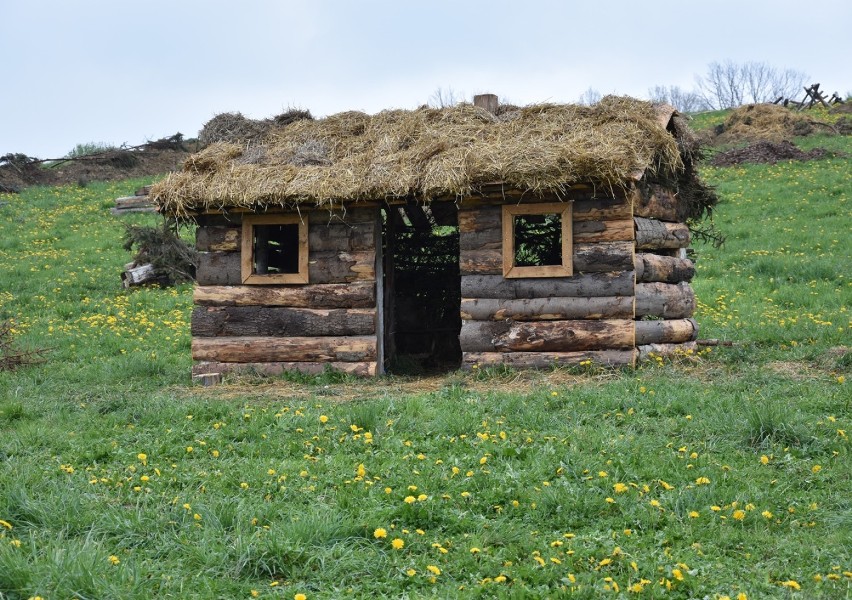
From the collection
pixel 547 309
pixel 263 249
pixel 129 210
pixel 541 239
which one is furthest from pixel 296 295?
pixel 129 210

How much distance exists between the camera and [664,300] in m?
11.9

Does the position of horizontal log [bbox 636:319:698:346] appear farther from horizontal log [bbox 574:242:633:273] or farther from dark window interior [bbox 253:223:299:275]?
dark window interior [bbox 253:223:299:275]

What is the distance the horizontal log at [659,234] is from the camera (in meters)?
11.5

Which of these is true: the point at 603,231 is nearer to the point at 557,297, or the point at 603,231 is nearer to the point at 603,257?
the point at 603,257

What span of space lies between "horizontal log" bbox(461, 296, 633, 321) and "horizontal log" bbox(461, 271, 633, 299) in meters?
0.07

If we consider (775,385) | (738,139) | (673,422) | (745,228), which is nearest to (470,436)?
(673,422)

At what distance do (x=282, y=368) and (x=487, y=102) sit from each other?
16.1 ft

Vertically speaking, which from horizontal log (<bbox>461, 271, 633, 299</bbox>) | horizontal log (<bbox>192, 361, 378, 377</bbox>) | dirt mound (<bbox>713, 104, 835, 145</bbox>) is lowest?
horizontal log (<bbox>192, 361, 378, 377</bbox>)

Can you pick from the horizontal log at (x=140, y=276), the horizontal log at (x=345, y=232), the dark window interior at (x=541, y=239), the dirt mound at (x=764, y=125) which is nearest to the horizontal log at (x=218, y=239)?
the horizontal log at (x=345, y=232)

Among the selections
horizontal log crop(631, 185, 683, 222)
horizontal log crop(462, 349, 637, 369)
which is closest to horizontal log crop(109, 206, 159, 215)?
horizontal log crop(462, 349, 637, 369)

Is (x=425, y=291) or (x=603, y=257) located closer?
(x=603, y=257)

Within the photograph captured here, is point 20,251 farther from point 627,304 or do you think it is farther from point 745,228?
point 745,228

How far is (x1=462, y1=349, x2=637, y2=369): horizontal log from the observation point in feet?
36.1

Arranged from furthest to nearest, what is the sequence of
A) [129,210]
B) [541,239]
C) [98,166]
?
1. [98,166]
2. [129,210]
3. [541,239]
